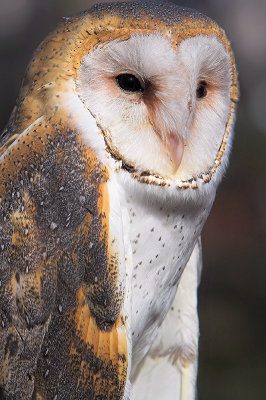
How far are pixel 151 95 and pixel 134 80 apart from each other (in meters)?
0.04

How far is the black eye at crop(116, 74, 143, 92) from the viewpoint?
2.47 ft

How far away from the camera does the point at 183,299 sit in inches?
44.7

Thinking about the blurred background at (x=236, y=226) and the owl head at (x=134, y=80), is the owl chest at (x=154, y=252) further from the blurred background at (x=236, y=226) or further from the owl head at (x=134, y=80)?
the blurred background at (x=236, y=226)

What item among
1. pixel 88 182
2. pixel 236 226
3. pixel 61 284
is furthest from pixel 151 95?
pixel 236 226

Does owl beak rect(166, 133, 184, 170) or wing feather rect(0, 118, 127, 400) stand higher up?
owl beak rect(166, 133, 184, 170)

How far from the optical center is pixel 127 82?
2.47ft

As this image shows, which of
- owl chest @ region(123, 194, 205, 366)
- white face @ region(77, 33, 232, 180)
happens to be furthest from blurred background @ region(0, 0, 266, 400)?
white face @ region(77, 33, 232, 180)

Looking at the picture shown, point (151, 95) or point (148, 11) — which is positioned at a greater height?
point (148, 11)

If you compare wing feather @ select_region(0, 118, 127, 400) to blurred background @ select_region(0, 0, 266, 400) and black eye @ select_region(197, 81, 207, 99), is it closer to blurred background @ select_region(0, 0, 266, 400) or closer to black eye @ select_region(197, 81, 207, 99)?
black eye @ select_region(197, 81, 207, 99)

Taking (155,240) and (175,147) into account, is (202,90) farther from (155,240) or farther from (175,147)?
(155,240)

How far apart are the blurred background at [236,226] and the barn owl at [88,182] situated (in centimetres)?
108

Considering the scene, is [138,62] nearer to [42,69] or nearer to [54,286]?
[42,69]

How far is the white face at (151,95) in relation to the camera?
29.2 inches

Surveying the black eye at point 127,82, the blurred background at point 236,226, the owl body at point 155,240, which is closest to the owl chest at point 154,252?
the owl body at point 155,240
